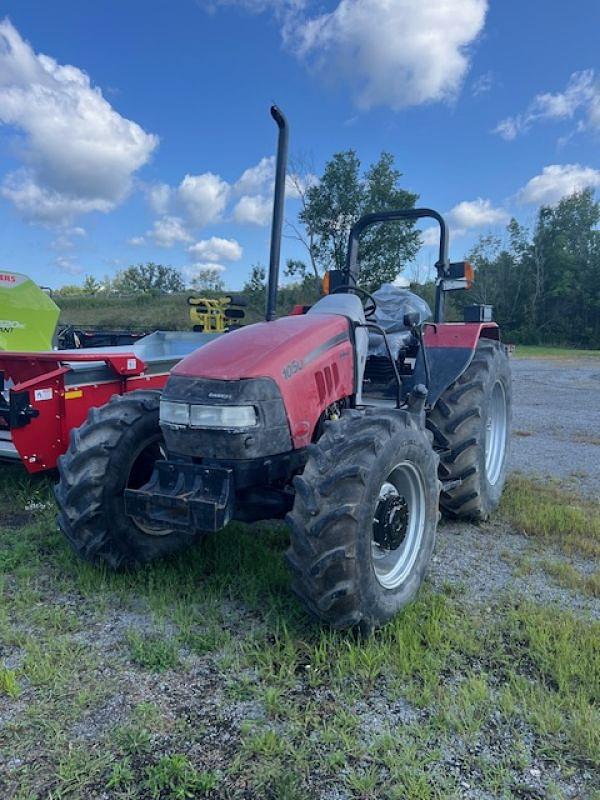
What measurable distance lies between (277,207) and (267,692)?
2.37 metres

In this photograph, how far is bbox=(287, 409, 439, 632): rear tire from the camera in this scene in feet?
7.41

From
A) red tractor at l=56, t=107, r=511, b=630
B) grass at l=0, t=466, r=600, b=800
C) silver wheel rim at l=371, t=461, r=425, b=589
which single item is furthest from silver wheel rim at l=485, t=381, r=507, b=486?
silver wheel rim at l=371, t=461, r=425, b=589

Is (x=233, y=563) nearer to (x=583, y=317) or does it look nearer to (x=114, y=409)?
(x=114, y=409)

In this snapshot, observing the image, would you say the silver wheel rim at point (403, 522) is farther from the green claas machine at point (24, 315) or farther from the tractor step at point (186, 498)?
the green claas machine at point (24, 315)

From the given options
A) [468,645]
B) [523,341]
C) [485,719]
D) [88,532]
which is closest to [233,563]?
[88,532]

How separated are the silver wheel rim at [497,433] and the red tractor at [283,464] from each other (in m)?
1.02

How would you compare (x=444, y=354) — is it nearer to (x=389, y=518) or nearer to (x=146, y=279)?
(x=389, y=518)

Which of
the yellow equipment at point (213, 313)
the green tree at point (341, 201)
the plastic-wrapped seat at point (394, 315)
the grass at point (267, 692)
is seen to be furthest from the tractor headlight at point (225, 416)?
the green tree at point (341, 201)

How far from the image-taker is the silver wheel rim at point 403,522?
2.62m

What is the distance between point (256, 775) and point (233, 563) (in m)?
1.46

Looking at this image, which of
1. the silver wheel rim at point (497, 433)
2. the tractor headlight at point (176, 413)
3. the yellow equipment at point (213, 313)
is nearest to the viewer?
the tractor headlight at point (176, 413)

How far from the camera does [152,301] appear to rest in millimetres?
33094

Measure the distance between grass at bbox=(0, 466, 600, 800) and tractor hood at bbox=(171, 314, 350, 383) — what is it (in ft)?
3.68

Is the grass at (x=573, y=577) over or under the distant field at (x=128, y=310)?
under
